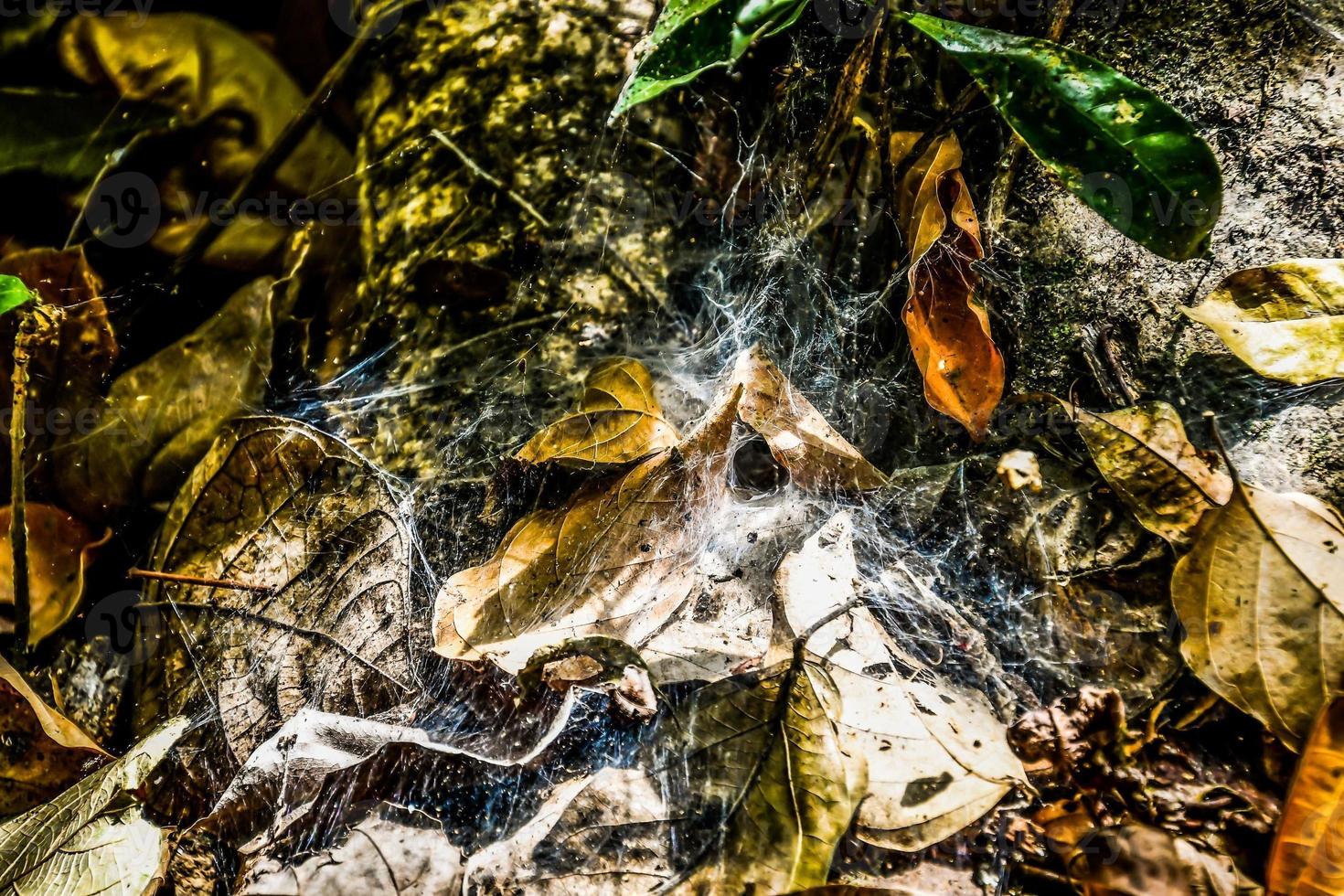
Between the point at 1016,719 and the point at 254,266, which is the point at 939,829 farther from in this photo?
the point at 254,266

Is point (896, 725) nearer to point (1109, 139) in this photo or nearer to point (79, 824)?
point (1109, 139)

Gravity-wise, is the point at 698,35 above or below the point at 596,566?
above

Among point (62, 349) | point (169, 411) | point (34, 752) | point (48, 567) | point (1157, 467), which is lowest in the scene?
point (34, 752)

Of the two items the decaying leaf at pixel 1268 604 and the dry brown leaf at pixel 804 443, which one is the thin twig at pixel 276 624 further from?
the decaying leaf at pixel 1268 604

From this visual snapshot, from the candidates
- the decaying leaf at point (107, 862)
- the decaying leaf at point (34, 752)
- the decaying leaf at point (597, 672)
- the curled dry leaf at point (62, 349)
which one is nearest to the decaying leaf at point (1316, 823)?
the decaying leaf at point (597, 672)

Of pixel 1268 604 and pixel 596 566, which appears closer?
pixel 1268 604

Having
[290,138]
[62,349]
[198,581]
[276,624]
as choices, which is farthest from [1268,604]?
[62,349]
